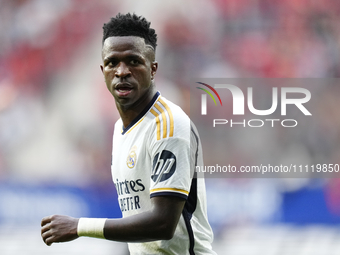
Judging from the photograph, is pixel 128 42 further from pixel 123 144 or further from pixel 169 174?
pixel 169 174

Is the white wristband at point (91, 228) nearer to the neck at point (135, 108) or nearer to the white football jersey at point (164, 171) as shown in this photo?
the white football jersey at point (164, 171)

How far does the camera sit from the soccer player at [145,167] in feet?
6.21

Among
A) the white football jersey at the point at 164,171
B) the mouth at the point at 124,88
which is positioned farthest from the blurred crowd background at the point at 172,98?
the mouth at the point at 124,88

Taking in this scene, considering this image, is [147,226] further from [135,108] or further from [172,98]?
[172,98]

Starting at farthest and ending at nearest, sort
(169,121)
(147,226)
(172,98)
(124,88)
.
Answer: (172,98), (124,88), (169,121), (147,226)

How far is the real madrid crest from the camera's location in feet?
6.85

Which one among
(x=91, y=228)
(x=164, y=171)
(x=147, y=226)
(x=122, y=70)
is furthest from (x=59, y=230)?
(x=122, y=70)

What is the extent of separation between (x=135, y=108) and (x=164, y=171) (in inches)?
17.5

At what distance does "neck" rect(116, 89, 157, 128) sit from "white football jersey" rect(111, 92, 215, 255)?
23 mm

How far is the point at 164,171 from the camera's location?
1.92 meters

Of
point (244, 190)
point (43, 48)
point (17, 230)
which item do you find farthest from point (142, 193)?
point (43, 48)

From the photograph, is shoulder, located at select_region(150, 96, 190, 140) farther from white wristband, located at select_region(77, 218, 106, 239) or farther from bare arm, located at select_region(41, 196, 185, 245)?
white wristband, located at select_region(77, 218, 106, 239)

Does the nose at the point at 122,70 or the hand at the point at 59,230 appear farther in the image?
the nose at the point at 122,70

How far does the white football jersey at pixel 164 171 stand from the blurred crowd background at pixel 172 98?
401cm
